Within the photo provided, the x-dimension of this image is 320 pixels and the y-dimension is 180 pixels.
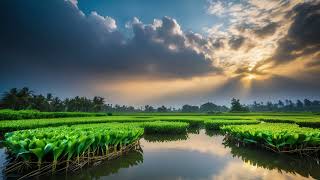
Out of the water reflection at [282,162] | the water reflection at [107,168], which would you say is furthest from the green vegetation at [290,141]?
the water reflection at [107,168]

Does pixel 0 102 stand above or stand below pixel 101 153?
above

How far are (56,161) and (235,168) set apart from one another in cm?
570

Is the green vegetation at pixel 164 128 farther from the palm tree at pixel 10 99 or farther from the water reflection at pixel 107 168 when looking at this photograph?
the palm tree at pixel 10 99

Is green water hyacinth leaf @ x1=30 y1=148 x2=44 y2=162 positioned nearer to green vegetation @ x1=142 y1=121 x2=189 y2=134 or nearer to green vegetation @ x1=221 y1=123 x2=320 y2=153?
green vegetation @ x1=221 y1=123 x2=320 y2=153

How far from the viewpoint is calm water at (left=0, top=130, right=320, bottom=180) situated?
740 centimetres

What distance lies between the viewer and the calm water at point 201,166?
7398 mm

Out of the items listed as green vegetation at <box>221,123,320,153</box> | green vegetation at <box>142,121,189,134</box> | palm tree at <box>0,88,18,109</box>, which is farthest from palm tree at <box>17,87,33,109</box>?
green vegetation at <box>221,123,320,153</box>

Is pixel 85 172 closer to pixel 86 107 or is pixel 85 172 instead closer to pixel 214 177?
pixel 214 177

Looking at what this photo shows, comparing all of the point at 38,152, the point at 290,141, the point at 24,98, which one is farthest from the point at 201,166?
the point at 24,98

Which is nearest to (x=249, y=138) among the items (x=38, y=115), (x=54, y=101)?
(x=38, y=115)

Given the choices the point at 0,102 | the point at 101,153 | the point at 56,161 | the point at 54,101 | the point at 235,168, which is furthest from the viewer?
the point at 54,101

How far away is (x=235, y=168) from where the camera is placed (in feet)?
27.5

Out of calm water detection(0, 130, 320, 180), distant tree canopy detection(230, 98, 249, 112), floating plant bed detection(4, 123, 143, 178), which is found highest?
distant tree canopy detection(230, 98, 249, 112)

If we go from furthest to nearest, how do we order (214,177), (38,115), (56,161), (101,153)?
(38,115), (101,153), (214,177), (56,161)
